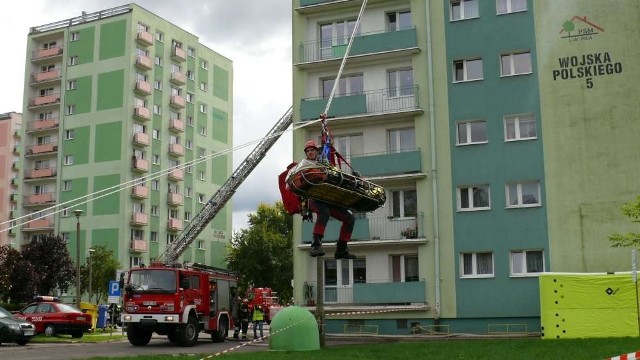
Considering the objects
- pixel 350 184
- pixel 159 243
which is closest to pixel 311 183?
pixel 350 184

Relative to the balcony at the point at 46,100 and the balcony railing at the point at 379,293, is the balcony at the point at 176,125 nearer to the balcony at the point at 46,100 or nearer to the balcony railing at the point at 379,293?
the balcony at the point at 46,100

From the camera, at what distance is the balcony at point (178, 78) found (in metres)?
75.3

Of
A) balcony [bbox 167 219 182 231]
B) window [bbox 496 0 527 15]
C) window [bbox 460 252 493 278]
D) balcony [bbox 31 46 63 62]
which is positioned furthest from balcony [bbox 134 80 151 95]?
window [bbox 460 252 493 278]

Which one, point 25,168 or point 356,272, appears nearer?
point 356,272

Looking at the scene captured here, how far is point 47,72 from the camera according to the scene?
75.9 m

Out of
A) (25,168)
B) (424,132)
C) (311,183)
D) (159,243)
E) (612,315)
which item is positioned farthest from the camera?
(25,168)

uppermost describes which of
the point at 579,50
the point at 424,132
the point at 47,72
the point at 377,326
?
the point at 47,72

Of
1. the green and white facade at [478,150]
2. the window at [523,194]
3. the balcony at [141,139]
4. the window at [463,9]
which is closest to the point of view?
the green and white facade at [478,150]

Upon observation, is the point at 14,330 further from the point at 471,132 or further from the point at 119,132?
the point at 119,132

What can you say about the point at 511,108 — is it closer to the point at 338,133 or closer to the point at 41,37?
the point at 338,133

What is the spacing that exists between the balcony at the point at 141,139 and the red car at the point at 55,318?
118ft

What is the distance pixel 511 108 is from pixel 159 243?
45234mm

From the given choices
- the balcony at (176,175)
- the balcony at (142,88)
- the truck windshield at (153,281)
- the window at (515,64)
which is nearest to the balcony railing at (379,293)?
the truck windshield at (153,281)

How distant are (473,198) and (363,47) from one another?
929cm
